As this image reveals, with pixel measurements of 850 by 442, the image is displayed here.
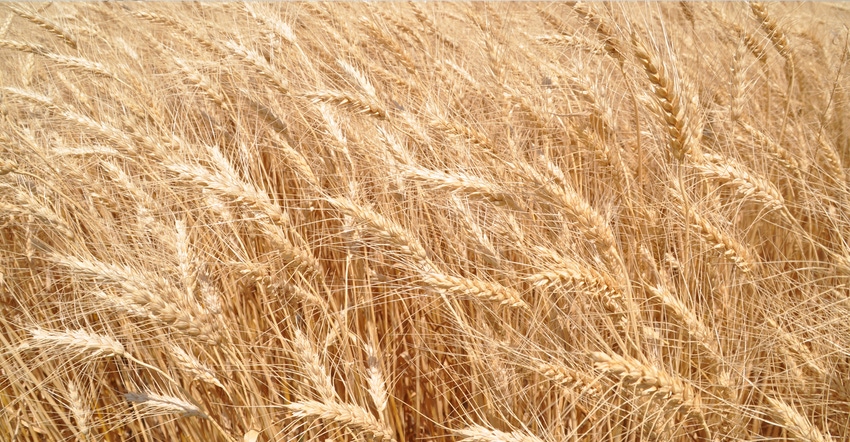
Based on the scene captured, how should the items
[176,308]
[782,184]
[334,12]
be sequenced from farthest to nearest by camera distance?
[334,12]
[782,184]
[176,308]

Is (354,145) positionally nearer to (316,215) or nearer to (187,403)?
(316,215)

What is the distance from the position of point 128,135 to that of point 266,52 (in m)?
1.22

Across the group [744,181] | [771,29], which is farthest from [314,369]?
[771,29]

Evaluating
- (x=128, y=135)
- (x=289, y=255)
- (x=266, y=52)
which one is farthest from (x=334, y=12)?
(x=289, y=255)

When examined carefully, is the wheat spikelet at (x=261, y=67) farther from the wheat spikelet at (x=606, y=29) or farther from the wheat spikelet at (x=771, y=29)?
the wheat spikelet at (x=771, y=29)

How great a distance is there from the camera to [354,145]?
5.94 feet

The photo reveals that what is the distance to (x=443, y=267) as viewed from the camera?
1.56m

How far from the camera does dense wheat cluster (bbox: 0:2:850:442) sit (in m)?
1.10

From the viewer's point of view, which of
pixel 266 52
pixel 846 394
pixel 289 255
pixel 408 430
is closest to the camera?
pixel 846 394

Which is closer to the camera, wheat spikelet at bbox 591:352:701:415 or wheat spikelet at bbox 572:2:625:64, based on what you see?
wheat spikelet at bbox 591:352:701:415

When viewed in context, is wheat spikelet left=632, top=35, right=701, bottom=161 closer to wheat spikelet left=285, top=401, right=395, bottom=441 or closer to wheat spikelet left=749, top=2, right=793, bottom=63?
wheat spikelet left=285, top=401, right=395, bottom=441

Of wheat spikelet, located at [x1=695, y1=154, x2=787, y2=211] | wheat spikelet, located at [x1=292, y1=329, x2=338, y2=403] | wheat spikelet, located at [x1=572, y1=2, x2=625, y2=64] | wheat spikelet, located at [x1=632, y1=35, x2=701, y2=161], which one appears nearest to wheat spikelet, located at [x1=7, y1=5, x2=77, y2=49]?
wheat spikelet, located at [x1=292, y1=329, x2=338, y2=403]

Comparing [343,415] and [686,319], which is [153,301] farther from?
[686,319]

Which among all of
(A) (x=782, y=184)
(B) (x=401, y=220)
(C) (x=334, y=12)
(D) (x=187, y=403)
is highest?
(A) (x=782, y=184)
